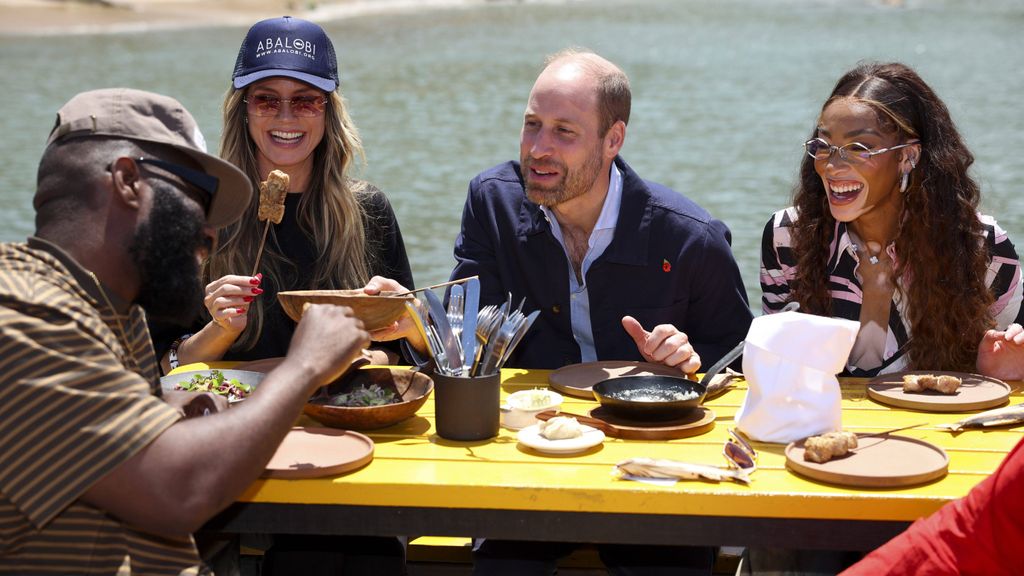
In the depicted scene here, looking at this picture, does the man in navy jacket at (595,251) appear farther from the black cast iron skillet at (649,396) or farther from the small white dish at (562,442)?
the small white dish at (562,442)

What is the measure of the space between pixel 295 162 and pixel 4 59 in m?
30.0

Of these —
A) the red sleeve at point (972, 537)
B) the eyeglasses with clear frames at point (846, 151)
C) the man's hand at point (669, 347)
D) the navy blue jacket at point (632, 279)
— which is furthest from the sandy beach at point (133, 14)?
the red sleeve at point (972, 537)

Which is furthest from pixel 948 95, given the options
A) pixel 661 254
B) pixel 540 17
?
pixel 540 17

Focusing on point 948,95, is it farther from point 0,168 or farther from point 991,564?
point 991,564

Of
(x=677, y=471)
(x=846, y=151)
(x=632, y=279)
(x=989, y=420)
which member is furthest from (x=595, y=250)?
(x=677, y=471)

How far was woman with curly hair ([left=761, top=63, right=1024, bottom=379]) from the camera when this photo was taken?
3863 millimetres

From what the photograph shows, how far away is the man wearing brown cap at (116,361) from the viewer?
209 centimetres

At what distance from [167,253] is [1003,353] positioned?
2.51m

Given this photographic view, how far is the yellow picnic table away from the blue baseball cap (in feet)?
6.41

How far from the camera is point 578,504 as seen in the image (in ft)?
8.45

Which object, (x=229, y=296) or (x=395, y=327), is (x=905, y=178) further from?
(x=229, y=296)

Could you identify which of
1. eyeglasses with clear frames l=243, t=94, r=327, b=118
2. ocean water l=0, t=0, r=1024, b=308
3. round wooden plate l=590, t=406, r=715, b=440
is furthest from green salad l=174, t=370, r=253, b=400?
ocean water l=0, t=0, r=1024, b=308

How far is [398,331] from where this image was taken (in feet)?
11.9

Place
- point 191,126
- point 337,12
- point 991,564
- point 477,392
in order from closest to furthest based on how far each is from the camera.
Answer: point 991,564 → point 191,126 → point 477,392 → point 337,12
